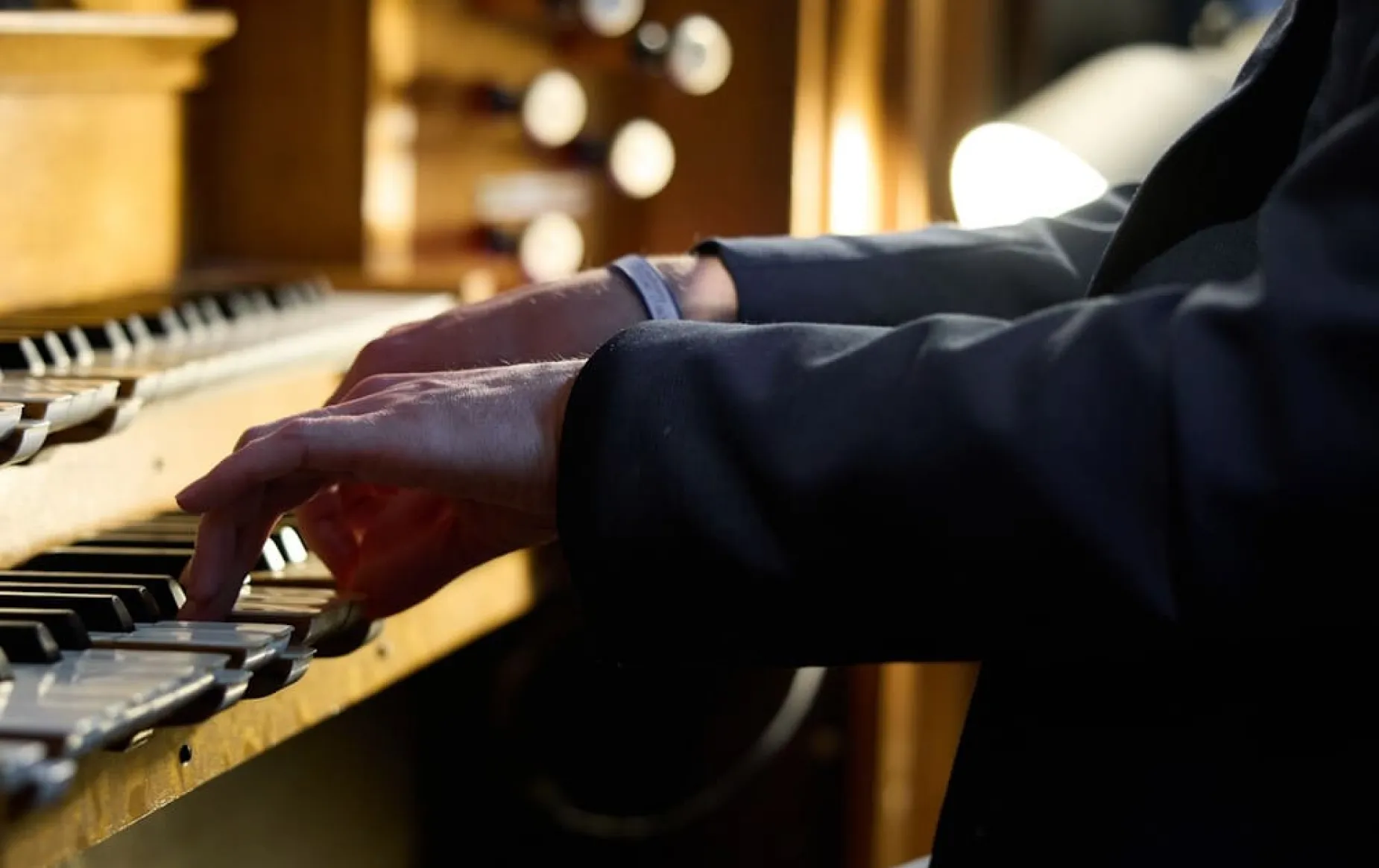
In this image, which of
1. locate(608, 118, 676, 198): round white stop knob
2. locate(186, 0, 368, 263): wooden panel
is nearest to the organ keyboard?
locate(186, 0, 368, 263): wooden panel

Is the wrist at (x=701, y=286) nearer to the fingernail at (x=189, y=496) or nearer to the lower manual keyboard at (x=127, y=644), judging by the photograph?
the lower manual keyboard at (x=127, y=644)

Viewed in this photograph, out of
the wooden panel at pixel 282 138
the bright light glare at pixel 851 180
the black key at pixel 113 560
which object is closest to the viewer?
the black key at pixel 113 560

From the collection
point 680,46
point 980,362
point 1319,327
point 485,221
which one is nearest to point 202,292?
point 485,221

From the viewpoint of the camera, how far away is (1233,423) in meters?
0.64

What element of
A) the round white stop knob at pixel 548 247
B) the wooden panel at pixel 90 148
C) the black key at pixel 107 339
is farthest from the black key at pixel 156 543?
the round white stop knob at pixel 548 247

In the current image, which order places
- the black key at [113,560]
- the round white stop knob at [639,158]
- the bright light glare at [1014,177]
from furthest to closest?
the round white stop knob at [639,158]
the bright light glare at [1014,177]
the black key at [113,560]

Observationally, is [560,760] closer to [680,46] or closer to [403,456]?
[680,46]

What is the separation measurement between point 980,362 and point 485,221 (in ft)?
3.84

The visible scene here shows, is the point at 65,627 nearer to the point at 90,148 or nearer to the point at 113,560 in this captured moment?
the point at 113,560

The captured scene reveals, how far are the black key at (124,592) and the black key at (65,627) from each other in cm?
4

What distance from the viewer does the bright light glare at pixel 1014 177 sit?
174 centimetres

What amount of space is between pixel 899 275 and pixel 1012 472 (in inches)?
18.1

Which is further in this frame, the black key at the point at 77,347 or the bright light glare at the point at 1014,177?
the bright light glare at the point at 1014,177

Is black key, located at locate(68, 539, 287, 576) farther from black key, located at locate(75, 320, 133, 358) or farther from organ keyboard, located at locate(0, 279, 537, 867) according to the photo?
black key, located at locate(75, 320, 133, 358)
